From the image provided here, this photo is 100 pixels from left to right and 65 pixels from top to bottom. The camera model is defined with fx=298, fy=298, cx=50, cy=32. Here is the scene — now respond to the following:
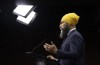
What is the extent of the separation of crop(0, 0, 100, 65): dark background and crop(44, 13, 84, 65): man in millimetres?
1839

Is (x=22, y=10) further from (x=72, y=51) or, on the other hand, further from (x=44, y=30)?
(x=44, y=30)

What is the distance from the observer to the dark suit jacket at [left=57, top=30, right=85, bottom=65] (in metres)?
2.33

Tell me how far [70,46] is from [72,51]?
0.20 ft

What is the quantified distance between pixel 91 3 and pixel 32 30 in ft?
3.71

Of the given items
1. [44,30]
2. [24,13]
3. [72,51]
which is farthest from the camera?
[44,30]

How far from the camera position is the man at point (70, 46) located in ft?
7.63

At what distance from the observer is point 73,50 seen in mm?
2352

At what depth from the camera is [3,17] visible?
4.49m

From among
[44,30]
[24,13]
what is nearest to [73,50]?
[24,13]

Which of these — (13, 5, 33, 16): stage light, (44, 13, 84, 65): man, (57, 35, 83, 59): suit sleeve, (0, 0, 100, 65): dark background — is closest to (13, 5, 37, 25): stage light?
(13, 5, 33, 16): stage light

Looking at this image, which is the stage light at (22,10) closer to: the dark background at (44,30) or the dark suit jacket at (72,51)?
the dark suit jacket at (72,51)

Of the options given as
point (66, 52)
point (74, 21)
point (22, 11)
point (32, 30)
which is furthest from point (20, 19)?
point (32, 30)

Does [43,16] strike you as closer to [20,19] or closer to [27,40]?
[27,40]

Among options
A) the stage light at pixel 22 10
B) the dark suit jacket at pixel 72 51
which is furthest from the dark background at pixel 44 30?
the dark suit jacket at pixel 72 51
